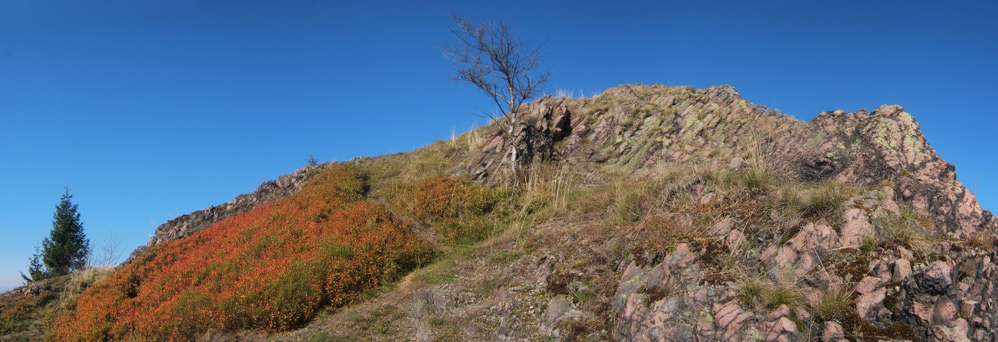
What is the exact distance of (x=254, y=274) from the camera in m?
9.77

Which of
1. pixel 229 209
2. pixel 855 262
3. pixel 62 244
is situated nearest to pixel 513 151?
pixel 229 209

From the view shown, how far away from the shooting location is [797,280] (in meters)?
5.96

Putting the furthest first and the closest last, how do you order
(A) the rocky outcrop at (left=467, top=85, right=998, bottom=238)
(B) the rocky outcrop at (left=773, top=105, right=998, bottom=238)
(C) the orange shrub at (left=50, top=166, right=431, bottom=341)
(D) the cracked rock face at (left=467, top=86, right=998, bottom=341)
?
(C) the orange shrub at (left=50, top=166, right=431, bottom=341), (A) the rocky outcrop at (left=467, top=85, right=998, bottom=238), (B) the rocky outcrop at (left=773, top=105, right=998, bottom=238), (D) the cracked rock face at (left=467, top=86, right=998, bottom=341)

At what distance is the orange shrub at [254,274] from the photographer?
8984 millimetres

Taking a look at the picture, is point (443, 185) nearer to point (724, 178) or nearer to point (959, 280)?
point (724, 178)

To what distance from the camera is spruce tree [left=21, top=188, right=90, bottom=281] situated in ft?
69.9

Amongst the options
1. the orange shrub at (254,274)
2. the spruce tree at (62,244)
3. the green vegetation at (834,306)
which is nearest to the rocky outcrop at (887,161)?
the green vegetation at (834,306)

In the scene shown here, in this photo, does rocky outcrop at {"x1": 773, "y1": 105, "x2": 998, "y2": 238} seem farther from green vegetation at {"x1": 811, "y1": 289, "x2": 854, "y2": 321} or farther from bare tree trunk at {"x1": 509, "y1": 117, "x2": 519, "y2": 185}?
bare tree trunk at {"x1": 509, "y1": 117, "x2": 519, "y2": 185}

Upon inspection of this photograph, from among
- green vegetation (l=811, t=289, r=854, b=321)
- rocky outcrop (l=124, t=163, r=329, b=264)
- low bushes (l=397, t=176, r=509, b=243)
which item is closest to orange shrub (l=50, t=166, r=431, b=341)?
low bushes (l=397, t=176, r=509, b=243)

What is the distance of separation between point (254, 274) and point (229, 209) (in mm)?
8721

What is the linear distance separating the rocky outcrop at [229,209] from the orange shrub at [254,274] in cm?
216

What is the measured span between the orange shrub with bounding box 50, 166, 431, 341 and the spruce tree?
37.8 feet

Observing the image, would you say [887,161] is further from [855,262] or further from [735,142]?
[735,142]

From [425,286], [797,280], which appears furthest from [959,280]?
[425,286]
